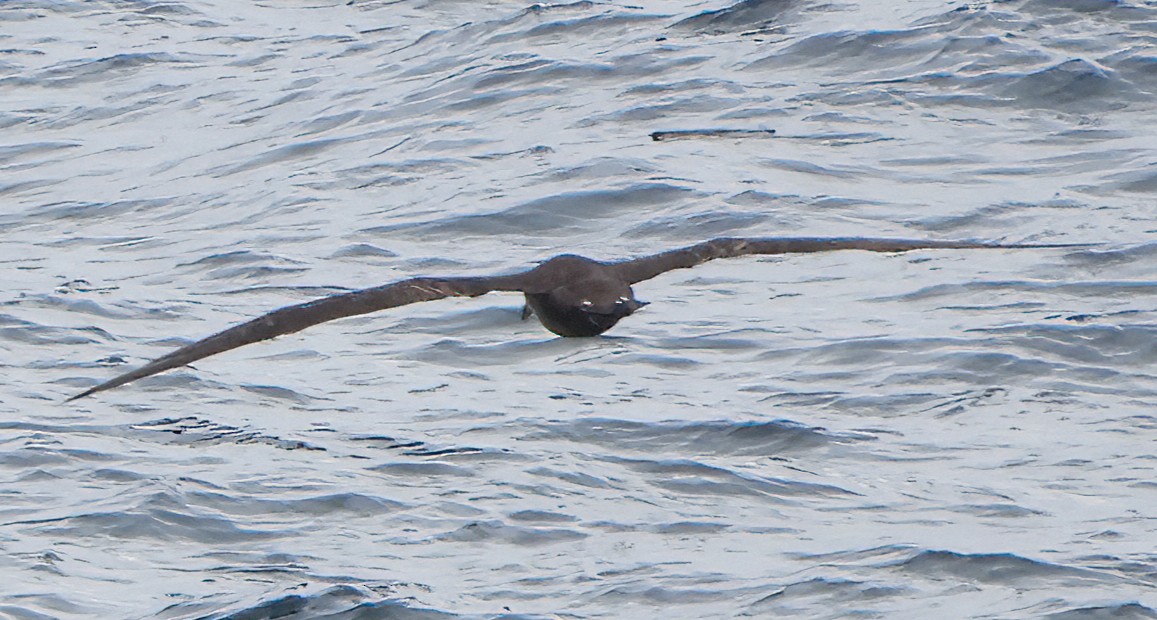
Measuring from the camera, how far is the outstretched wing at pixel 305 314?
885cm

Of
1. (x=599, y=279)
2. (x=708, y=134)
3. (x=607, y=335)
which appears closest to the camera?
(x=599, y=279)

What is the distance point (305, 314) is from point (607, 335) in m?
2.67

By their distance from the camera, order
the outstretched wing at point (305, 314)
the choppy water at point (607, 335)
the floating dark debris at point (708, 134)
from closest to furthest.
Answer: the choppy water at point (607, 335)
the outstretched wing at point (305, 314)
the floating dark debris at point (708, 134)

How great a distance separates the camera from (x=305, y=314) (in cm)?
910

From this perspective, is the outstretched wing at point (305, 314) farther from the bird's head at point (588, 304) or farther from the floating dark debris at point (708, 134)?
the floating dark debris at point (708, 134)

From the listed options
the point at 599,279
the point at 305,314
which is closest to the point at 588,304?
the point at 599,279

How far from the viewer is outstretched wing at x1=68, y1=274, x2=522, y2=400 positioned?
8852mm

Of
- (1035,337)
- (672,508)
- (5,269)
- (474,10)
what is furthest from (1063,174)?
(474,10)

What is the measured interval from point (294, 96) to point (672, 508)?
35.7 ft

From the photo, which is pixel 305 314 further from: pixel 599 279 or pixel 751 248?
pixel 751 248

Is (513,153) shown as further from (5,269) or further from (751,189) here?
(5,269)

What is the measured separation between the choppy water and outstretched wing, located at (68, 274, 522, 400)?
0.56 meters

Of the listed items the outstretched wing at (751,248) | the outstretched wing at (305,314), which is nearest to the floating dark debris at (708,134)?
the outstretched wing at (751,248)

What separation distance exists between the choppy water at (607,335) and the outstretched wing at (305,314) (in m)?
0.56
